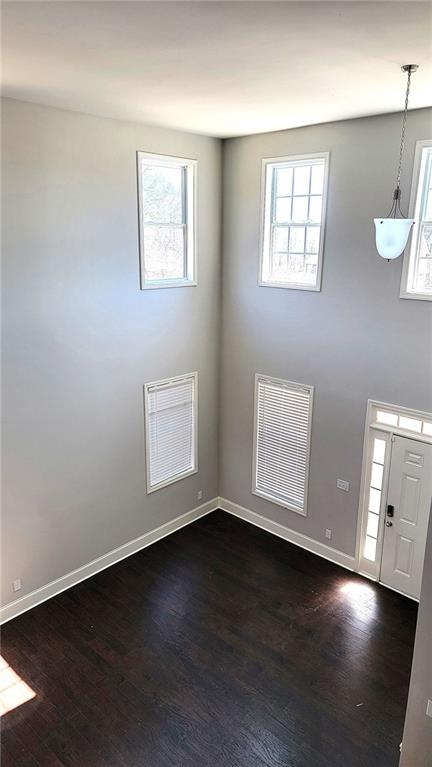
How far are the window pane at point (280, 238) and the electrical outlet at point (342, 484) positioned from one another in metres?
2.88

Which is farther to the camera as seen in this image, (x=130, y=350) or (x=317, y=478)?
(x=317, y=478)

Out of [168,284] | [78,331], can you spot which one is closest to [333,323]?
[168,284]

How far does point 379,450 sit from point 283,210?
10.1 ft

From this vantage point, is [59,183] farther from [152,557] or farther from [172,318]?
[152,557]

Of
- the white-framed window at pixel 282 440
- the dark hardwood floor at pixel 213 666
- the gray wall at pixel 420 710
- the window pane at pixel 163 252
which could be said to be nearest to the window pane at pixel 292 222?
the window pane at pixel 163 252

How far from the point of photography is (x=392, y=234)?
374 cm

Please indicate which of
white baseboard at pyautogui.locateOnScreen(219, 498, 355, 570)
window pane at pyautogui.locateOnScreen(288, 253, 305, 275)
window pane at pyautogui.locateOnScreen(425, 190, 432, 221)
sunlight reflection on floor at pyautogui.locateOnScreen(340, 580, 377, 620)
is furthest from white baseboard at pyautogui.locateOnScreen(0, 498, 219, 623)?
window pane at pyautogui.locateOnScreen(425, 190, 432, 221)

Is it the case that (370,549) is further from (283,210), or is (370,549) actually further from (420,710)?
(283,210)

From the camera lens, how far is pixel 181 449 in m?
6.86

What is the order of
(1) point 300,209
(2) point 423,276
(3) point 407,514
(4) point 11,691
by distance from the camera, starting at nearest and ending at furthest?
1. (4) point 11,691
2. (2) point 423,276
3. (3) point 407,514
4. (1) point 300,209

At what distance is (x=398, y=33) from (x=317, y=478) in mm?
4678

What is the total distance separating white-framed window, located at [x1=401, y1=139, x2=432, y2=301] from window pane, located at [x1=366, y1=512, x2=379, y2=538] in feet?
8.34

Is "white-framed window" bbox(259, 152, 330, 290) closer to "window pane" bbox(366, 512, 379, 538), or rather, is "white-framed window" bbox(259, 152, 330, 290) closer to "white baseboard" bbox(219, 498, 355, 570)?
"window pane" bbox(366, 512, 379, 538)

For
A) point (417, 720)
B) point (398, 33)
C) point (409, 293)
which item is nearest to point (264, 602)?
point (417, 720)
